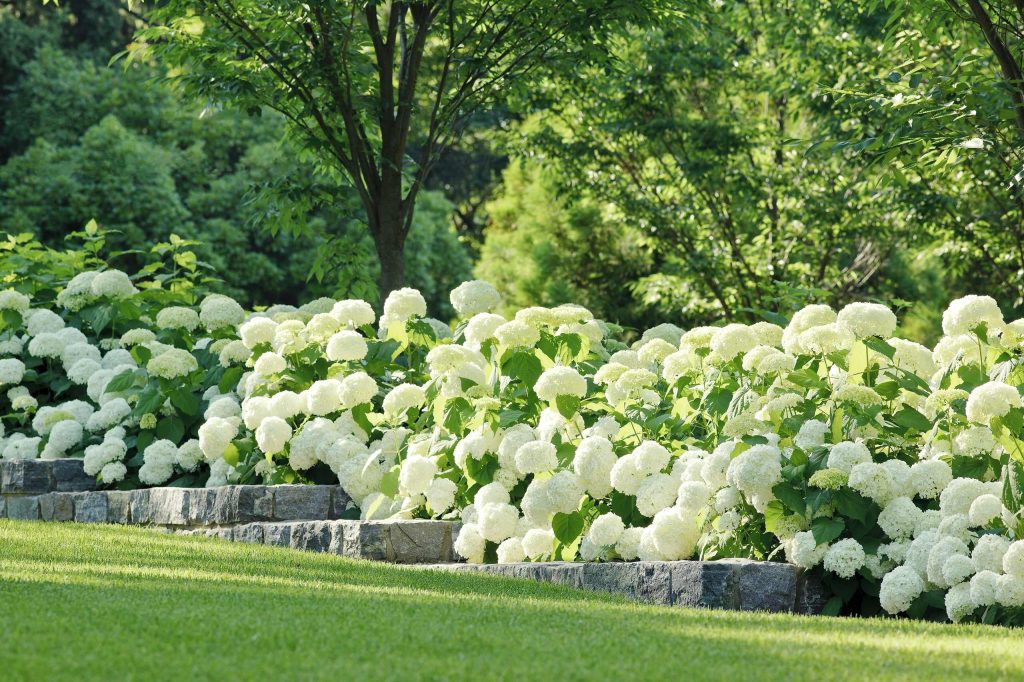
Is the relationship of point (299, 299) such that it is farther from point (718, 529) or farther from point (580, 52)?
point (718, 529)

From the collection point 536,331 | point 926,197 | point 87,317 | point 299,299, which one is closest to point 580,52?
point 536,331

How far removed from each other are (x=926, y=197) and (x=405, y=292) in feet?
21.9

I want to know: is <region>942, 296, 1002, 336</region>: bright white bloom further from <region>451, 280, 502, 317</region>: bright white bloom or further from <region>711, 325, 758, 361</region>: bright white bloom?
<region>451, 280, 502, 317</region>: bright white bloom

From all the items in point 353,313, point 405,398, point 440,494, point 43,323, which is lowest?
point 440,494

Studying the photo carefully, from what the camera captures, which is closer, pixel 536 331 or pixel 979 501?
pixel 979 501

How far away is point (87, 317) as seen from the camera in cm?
871

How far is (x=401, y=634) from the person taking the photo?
352 cm

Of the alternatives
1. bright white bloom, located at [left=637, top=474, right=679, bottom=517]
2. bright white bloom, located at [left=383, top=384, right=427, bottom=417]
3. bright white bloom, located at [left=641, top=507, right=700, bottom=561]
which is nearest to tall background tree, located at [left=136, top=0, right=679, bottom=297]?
bright white bloom, located at [left=383, top=384, right=427, bottom=417]

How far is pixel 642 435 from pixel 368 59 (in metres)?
3.87

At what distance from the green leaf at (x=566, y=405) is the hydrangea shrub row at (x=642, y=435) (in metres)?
0.01

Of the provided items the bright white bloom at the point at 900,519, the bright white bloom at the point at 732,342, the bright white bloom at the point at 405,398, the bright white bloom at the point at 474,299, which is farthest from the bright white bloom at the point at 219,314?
the bright white bloom at the point at 900,519

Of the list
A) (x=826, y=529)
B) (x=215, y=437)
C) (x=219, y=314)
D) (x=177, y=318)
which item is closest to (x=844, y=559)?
(x=826, y=529)

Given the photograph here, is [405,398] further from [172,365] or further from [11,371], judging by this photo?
[11,371]

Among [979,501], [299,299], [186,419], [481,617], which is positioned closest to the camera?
[481,617]
